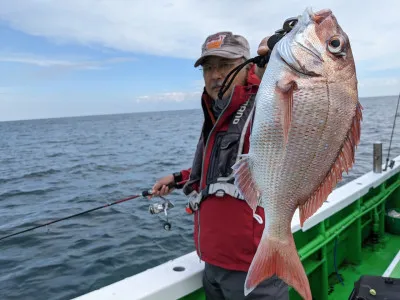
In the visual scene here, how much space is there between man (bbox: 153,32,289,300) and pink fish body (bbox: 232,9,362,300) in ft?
1.49

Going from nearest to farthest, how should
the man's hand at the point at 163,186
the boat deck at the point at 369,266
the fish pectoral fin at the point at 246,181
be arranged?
the fish pectoral fin at the point at 246,181 < the man's hand at the point at 163,186 < the boat deck at the point at 369,266

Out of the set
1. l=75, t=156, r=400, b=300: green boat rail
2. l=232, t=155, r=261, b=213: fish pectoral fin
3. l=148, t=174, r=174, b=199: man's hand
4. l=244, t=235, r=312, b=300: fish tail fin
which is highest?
l=232, t=155, r=261, b=213: fish pectoral fin

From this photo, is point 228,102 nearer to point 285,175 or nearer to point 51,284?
point 285,175

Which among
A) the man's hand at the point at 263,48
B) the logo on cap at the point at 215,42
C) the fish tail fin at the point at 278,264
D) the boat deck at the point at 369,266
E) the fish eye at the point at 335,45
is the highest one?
the logo on cap at the point at 215,42

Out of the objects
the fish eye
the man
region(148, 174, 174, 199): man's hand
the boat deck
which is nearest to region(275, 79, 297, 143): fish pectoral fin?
the fish eye

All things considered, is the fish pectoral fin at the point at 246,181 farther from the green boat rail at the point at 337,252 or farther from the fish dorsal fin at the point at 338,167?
the green boat rail at the point at 337,252

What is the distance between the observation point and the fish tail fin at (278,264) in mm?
1605

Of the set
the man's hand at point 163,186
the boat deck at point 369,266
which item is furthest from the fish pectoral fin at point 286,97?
the boat deck at point 369,266

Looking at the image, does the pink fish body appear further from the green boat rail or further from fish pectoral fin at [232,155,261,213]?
the green boat rail

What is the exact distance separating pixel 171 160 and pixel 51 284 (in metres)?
12.5

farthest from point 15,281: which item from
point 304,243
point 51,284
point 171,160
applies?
point 171,160

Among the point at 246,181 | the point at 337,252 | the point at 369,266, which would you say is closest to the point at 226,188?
the point at 246,181

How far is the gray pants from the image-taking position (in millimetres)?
2076

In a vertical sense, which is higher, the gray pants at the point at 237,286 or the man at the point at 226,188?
the man at the point at 226,188
